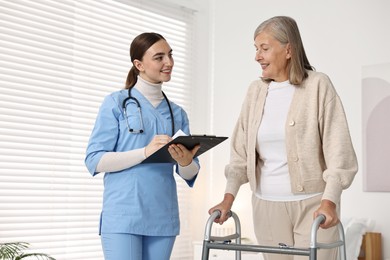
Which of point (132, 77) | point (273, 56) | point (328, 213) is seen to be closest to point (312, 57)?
point (132, 77)

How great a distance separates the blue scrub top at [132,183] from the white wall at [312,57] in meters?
2.53

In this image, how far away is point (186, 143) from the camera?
2.36m

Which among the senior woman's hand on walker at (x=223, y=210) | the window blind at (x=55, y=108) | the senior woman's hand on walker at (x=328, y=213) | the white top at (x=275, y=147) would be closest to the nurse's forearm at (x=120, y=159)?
the senior woman's hand on walker at (x=223, y=210)

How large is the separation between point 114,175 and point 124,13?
10.0ft

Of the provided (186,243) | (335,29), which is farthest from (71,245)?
(335,29)

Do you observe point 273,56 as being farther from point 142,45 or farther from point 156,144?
point 142,45

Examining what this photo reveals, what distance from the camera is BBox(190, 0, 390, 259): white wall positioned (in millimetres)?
4730

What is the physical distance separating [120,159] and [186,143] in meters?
0.25

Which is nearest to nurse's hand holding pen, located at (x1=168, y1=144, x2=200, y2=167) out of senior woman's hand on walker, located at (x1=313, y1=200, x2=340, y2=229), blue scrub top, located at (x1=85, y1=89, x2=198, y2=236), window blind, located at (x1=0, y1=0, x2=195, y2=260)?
blue scrub top, located at (x1=85, y1=89, x2=198, y2=236)

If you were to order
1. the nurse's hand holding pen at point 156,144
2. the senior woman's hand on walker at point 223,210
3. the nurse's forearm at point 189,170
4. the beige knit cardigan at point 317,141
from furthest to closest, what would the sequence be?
the nurse's forearm at point 189,170
the nurse's hand holding pen at point 156,144
the senior woman's hand on walker at point 223,210
the beige knit cardigan at point 317,141

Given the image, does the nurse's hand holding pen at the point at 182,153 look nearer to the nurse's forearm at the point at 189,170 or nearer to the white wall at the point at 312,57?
the nurse's forearm at the point at 189,170

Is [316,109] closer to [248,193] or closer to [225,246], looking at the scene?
[225,246]

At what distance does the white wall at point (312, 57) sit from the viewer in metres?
4.73

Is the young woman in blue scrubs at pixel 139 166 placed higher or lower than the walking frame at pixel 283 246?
higher
